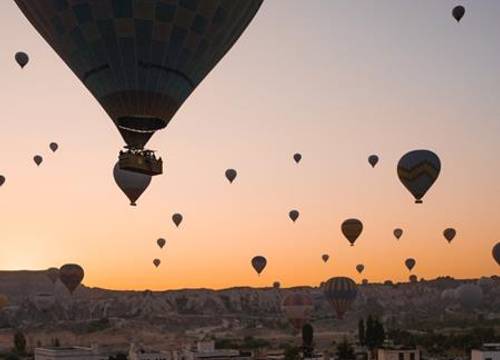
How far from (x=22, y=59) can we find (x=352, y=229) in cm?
2853

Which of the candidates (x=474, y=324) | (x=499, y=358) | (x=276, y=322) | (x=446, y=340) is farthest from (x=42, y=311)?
(x=499, y=358)

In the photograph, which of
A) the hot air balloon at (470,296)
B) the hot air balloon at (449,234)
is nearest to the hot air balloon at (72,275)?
the hot air balloon at (449,234)

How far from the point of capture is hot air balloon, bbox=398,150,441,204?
5184 centimetres

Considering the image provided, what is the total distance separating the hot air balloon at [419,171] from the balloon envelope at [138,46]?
25.2m

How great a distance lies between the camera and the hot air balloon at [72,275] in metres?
72.1

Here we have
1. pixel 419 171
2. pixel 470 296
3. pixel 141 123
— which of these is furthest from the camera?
pixel 470 296

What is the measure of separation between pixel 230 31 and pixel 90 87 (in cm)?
503

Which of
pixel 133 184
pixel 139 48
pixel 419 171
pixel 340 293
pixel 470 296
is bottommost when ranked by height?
pixel 340 293

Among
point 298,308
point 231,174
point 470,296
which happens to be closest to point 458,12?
point 231,174

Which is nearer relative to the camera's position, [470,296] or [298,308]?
[298,308]

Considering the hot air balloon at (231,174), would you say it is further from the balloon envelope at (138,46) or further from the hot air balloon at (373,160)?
the balloon envelope at (138,46)

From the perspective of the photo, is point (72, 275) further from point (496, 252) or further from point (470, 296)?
point (470, 296)

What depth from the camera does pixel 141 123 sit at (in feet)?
95.1

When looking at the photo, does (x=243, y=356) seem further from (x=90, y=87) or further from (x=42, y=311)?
(x=42, y=311)
